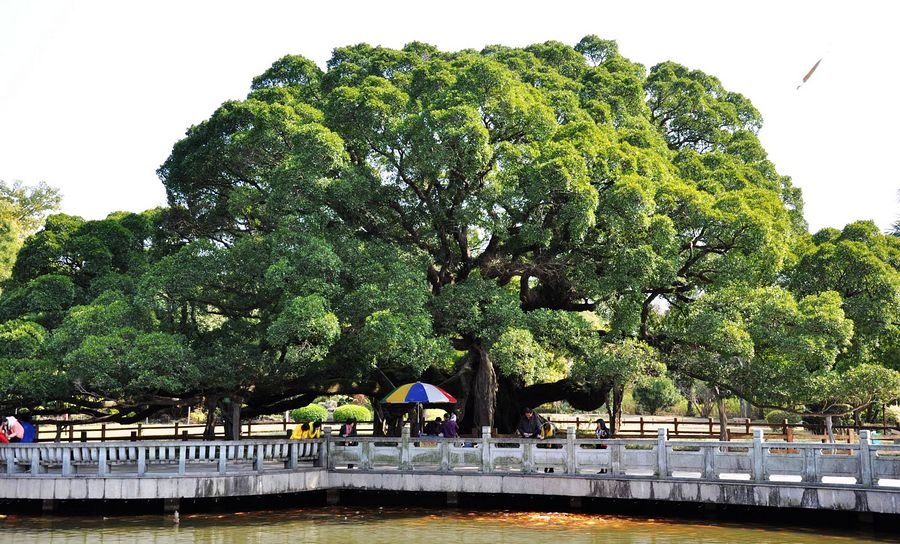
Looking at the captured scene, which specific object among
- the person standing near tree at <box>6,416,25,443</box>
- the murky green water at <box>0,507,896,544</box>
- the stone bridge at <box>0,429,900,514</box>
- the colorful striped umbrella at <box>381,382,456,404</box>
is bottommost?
the murky green water at <box>0,507,896,544</box>

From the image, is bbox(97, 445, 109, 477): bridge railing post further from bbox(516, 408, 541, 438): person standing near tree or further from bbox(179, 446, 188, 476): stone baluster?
bbox(516, 408, 541, 438): person standing near tree

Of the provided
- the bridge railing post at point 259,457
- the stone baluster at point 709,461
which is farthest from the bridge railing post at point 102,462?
the stone baluster at point 709,461

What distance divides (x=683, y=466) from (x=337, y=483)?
801 cm

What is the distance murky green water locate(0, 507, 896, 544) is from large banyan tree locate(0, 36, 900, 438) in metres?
3.94

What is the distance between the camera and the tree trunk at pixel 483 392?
25.2 m

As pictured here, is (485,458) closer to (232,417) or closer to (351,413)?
(232,417)

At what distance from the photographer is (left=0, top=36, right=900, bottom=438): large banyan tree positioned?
2289 centimetres

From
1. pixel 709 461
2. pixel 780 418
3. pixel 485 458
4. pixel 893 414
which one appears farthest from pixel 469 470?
pixel 893 414

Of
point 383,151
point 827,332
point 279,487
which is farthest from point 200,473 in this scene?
point 827,332

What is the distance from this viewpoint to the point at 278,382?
26.0 meters

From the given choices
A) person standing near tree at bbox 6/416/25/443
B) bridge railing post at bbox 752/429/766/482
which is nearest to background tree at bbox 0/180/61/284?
person standing near tree at bbox 6/416/25/443

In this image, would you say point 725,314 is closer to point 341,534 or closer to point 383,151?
point 383,151

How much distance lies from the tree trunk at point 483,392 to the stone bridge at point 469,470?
3233mm

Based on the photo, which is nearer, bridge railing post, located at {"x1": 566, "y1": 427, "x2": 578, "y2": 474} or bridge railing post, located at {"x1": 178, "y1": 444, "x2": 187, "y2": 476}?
bridge railing post, located at {"x1": 178, "y1": 444, "x2": 187, "y2": 476}
